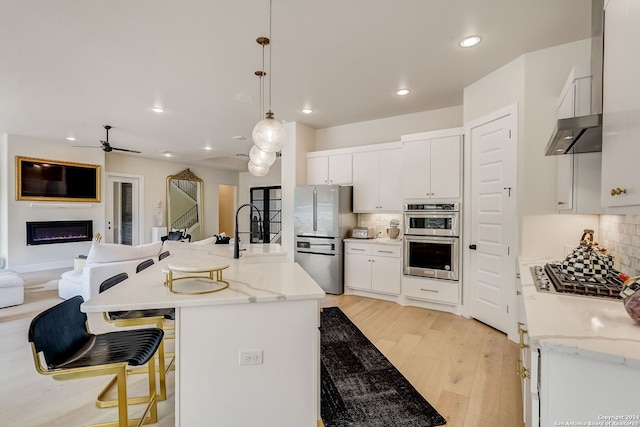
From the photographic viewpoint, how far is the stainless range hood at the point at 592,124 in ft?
5.16

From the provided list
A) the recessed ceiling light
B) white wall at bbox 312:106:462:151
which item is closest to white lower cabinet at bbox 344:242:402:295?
white wall at bbox 312:106:462:151

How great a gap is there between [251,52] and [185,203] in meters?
7.61

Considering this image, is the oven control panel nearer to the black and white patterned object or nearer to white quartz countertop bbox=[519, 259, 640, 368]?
the black and white patterned object

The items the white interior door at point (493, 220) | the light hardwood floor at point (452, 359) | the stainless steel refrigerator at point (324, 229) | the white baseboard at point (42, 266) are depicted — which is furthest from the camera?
the white baseboard at point (42, 266)

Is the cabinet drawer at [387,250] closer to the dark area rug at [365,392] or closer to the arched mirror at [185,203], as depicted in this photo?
the dark area rug at [365,392]

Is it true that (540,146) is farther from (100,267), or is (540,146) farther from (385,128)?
(100,267)

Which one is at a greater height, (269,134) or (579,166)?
(269,134)

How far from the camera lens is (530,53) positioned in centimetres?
292

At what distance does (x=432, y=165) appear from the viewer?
395 centimetres

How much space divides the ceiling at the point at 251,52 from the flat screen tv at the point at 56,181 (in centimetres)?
218

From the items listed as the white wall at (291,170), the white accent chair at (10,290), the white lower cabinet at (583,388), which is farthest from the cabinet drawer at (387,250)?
the white accent chair at (10,290)

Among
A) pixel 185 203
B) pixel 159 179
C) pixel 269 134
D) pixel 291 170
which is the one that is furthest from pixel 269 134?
pixel 185 203

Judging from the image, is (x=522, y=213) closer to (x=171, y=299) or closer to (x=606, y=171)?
(x=606, y=171)

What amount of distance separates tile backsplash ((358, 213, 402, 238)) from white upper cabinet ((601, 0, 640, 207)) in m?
3.45
